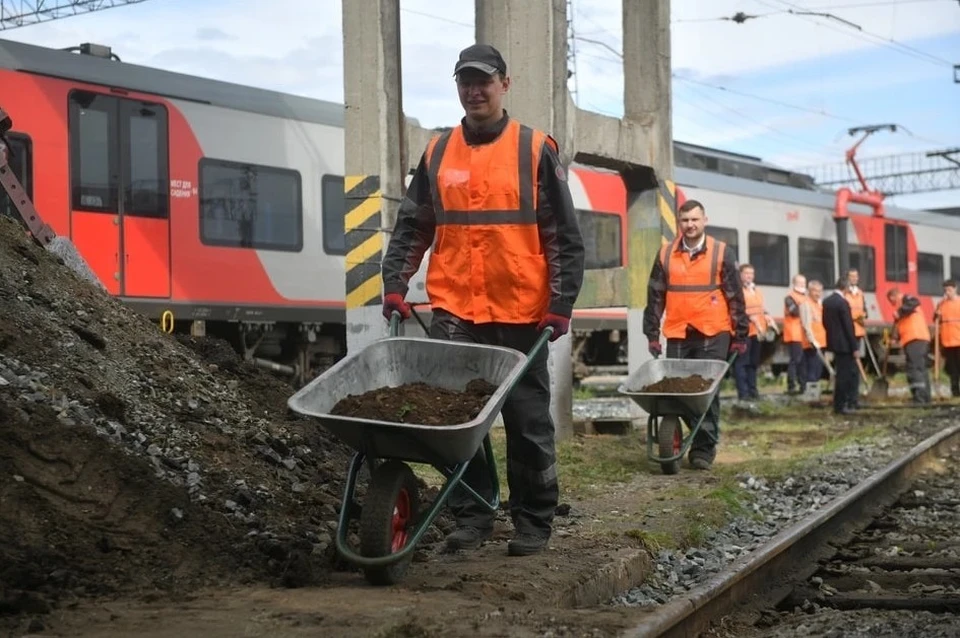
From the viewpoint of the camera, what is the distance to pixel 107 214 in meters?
14.0

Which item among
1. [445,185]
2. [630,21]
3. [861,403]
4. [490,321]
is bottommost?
[861,403]

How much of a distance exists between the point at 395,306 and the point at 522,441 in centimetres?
78

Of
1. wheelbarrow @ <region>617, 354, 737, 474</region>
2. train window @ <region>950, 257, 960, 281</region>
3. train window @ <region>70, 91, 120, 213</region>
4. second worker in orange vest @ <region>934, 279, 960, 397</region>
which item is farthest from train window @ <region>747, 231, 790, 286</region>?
wheelbarrow @ <region>617, 354, 737, 474</region>

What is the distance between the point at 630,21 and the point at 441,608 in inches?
371

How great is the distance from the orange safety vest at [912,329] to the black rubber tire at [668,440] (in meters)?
10.5

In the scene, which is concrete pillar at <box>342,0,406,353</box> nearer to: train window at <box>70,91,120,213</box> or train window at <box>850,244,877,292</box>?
train window at <box>70,91,120,213</box>

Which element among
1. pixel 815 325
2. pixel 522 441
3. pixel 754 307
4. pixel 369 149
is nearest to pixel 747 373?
pixel 754 307

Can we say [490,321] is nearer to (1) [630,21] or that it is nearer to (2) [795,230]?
(1) [630,21]

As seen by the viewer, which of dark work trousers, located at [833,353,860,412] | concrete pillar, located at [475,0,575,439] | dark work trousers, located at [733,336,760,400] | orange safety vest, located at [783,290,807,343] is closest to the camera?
concrete pillar, located at [475,0,575,439]

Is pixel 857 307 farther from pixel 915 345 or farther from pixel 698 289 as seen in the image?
pixel 698 289

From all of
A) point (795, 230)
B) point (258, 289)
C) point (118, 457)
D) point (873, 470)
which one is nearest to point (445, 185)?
point (118, 457)

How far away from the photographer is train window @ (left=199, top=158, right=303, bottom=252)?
15.1 meters

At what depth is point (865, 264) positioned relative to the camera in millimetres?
29641

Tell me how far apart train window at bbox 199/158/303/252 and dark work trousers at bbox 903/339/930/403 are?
8651 mm
